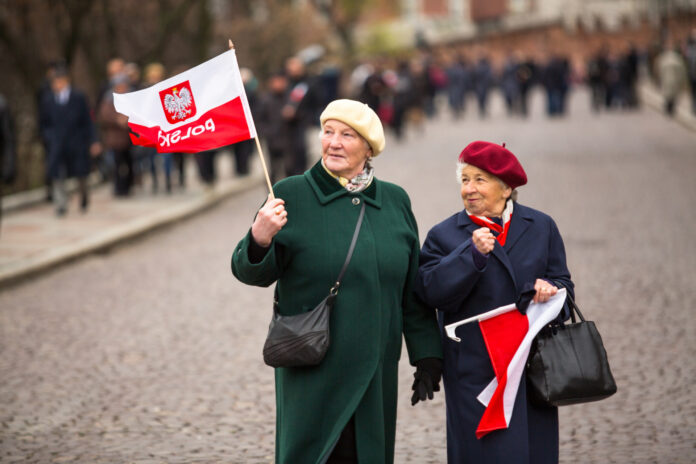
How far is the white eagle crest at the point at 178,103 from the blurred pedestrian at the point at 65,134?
10.6 m

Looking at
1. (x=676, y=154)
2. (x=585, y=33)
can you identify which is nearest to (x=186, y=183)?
(x=676, y=154)

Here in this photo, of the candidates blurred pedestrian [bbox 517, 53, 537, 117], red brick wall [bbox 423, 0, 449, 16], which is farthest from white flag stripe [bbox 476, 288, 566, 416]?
red brick wall [bbox 423, 0, 449, 16]

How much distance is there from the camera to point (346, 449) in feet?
12.6

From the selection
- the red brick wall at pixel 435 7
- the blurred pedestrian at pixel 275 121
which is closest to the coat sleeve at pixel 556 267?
the blurred pedestrian at pixel 275 121

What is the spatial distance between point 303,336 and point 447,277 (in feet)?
1.80

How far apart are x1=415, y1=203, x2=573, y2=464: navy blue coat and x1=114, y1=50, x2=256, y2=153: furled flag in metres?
0.93

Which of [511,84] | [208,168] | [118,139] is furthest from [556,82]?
[118,139]

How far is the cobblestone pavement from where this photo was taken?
5.61 meters

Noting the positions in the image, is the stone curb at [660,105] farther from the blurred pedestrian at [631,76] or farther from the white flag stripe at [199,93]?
the white flag stripe at [199,93]

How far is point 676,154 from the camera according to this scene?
845 inches

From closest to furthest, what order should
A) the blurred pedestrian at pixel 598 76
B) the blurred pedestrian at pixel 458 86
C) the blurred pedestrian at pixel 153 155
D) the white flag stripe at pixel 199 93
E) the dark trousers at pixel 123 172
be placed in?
the white flag stripe at pixel 199 93 < the blurred pedestrian at pixel 153 155 < the dark trousers at pixel 123 172 < the blurred pedestrian at pixel 598 76 < the blurred pedestrian at pixel 458 86

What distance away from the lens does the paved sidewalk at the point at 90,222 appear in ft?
37.3

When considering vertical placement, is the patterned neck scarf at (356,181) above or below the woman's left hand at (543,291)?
above

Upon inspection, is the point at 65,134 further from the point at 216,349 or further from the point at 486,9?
the point at 486,9
